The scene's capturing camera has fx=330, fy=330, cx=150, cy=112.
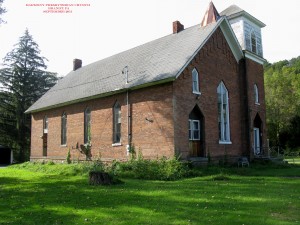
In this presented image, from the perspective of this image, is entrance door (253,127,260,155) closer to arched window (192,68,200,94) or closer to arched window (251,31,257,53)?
arched window (251,31,257,53)

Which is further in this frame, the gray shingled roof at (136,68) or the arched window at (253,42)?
the arched window at (253,42)

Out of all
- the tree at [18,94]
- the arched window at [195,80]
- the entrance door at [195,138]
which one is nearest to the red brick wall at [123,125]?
the entrance door at [195,138]

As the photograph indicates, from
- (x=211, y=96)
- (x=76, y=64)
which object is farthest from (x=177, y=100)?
(x=76, y=64)

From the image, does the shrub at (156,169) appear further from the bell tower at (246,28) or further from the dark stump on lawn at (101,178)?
the bell tower at (246,28)

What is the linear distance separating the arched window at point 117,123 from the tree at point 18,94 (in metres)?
25.4

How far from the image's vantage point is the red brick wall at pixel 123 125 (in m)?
18.7

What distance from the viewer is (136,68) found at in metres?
22.8

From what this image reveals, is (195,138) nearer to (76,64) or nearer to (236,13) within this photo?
(236,13)

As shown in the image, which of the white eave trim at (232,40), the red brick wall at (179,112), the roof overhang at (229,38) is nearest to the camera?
the red brick wall at (179,112)

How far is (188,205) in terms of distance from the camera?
9.04m

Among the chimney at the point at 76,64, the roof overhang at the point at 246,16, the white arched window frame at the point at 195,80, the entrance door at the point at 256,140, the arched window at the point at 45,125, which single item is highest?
the roof overhang at the point at 246,16

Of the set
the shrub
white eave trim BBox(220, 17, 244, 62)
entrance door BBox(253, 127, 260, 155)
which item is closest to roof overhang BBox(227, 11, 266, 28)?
white eave trim BBox(220, 17, 244, 62)

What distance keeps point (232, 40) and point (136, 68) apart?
23.5 ft

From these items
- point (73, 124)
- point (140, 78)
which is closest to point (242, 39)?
point (140, 78)
